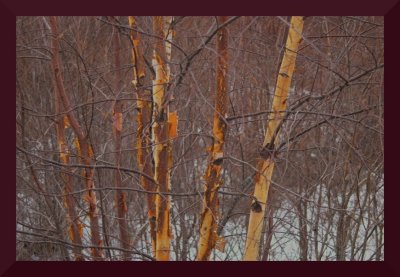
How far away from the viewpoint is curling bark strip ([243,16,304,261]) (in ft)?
11.8

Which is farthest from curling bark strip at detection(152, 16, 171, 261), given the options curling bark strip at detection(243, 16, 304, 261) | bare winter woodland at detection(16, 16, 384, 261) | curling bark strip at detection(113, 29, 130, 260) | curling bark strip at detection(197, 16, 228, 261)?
curling bark strip at detection(243, 16, 304, 261)

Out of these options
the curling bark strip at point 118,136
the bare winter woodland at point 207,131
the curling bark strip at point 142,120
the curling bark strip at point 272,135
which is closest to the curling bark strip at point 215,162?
the bare winter woodland at point 207,131

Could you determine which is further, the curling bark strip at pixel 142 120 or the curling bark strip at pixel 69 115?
the curling bark strip at pixel 69 115

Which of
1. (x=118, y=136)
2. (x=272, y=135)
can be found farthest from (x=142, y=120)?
(x=272, y=135)

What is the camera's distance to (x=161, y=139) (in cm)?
407

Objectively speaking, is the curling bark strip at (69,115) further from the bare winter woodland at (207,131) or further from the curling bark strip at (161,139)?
the curling bark strip at (161,139)

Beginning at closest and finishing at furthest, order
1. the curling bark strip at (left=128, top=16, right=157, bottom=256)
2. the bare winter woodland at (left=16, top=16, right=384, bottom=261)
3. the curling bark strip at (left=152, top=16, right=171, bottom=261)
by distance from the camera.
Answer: the bare winter woodland at (left=16, top=16, right=384, bottom=261) → the curling bark strip at (left=152, top=16, right=171, bottom=261) → the curling bark strip at (left=128, top=16, right=157, bottom=256)

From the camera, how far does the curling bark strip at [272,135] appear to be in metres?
3.60

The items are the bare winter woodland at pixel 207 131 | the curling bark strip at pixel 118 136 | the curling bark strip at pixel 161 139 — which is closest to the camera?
the bare winter woodland at pixel 207 131

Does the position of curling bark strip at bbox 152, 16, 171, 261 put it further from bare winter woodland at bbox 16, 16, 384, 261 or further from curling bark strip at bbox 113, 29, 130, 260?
curling bark strip at bbox 113, 29, 130, 260

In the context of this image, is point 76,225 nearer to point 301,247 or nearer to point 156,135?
point 156,135

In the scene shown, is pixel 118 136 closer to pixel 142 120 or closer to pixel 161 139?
pixel 142 120
